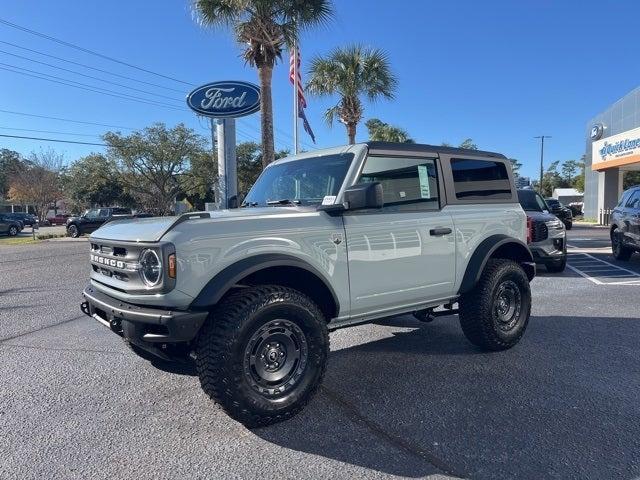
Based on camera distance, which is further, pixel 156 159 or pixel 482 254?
pixel 156 159

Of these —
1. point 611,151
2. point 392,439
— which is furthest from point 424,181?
point 611,151

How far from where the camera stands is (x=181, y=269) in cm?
314

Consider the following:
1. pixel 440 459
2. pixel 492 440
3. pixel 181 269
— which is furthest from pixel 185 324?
pixel 492 440

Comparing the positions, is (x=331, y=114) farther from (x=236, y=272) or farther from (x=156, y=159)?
(x=236, y=272)

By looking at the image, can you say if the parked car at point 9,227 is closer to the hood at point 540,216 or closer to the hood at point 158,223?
the hood at point 540,216

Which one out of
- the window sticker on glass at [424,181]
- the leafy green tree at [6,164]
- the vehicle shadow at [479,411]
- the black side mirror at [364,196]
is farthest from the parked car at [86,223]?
the leafy green tree at [6,164]

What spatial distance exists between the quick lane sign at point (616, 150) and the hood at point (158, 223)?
27.3 meters

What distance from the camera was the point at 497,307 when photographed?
16.4ft

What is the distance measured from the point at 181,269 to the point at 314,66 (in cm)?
1969

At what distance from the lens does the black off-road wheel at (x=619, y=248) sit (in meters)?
11.9

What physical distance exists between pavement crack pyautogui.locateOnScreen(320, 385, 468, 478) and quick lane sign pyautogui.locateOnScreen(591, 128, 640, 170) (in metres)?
27.1

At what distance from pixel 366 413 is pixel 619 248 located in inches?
438

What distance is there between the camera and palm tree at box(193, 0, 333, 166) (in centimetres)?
1369

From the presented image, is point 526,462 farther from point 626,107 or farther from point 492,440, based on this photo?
point 626,107
